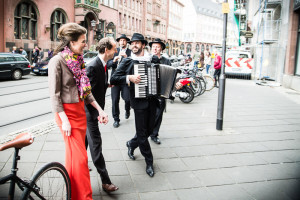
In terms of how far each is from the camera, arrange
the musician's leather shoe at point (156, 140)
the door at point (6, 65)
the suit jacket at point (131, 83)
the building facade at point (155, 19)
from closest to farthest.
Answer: the suit jacket at point (131, 83) < the musician's leather shoe at point (156, 140) < the door at point (6, 65) < the building facade at point (155, 19)

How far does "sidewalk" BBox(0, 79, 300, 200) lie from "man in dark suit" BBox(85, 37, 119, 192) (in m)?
0.24

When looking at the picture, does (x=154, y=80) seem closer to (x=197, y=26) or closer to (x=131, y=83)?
(x=131, y=83)

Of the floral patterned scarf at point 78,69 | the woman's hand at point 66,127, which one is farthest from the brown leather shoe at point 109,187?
the floral patterned scarf at point 78,69

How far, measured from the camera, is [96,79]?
3.40 metres

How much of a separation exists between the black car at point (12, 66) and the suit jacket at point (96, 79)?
13710 millimetres

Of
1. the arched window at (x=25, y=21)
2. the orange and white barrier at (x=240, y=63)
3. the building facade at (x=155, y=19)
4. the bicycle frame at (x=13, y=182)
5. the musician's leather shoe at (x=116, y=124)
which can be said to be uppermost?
the building facade at (x=155, y=19)

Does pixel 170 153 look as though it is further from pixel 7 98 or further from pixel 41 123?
pixel 7 98

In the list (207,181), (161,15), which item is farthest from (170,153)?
(161,15)

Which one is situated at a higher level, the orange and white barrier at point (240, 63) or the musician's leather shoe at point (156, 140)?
the orange and white barrier at point (240, 63)

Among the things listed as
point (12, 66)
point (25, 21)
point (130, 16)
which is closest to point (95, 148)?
point (12, 66)

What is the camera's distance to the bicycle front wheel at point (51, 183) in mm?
2217

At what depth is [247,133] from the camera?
6.05m

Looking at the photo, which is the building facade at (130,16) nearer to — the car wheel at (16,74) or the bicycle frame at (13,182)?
the car wheel at (16,74)

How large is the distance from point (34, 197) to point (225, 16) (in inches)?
210
